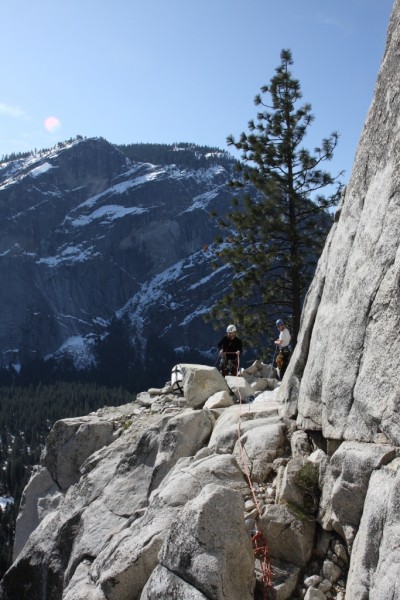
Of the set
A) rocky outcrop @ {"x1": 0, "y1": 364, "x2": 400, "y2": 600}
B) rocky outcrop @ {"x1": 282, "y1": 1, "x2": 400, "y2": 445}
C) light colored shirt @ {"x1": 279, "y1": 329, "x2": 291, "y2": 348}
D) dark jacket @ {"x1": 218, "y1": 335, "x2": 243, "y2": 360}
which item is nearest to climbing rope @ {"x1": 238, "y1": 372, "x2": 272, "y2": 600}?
rocky outcrop @ {"x1": 0, "y1": 364, "x2": 400, "y2": 600}

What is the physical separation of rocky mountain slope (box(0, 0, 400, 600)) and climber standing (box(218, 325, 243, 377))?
20.8ft

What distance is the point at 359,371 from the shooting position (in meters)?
8.16

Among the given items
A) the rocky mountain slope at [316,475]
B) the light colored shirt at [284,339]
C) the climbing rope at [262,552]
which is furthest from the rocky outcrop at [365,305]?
the light colored shirt at [284,339]

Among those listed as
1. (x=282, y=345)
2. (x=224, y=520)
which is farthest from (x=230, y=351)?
(x=224, y=520)

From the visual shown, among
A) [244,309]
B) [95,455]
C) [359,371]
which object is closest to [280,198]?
[244,309]

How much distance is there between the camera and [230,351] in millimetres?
19438

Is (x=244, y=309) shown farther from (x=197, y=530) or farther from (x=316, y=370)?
(x=197, y=530)

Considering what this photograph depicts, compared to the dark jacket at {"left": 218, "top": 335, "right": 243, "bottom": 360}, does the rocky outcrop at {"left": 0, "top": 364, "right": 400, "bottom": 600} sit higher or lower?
lower

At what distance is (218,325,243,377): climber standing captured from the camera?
19.4 m

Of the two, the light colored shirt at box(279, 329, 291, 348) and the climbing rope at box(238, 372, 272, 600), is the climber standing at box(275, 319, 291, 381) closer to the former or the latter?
the light colored shirt at box(279, 329, 291, 348)

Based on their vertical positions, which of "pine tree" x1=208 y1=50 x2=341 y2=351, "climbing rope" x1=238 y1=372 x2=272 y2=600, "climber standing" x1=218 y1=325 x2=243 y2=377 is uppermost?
"pine tree" x1=208 y1=50 x2=341 y2=351

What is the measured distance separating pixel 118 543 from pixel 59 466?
31.7 ft

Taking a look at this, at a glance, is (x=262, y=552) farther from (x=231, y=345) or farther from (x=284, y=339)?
(x=231, y=345)

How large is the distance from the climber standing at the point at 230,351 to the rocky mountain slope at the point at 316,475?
6341 mm
